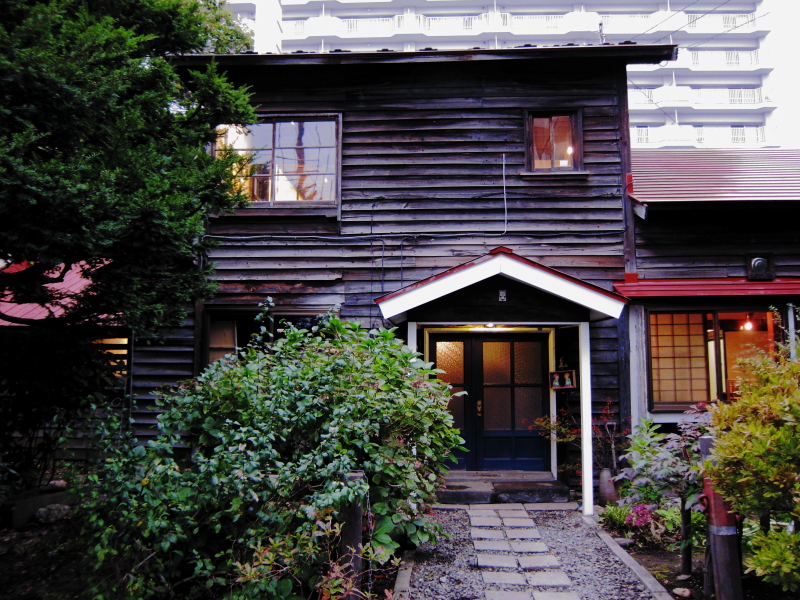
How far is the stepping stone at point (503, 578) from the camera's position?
457 centimetres

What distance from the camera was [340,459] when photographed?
11.4 ft

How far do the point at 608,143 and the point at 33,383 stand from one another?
322 inches

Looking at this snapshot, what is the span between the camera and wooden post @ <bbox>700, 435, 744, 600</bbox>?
11.8 feet

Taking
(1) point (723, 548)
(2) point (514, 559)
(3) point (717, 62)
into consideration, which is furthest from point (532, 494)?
(3) point (717, 62)

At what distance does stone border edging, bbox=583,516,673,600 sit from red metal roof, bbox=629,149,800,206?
177 inches

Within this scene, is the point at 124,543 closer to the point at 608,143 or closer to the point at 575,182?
the point at 575,182

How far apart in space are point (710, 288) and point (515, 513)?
4.23 m

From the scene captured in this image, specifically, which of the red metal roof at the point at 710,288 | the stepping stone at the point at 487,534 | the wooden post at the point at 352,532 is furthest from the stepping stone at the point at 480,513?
the red metal roof at the point at 710,288

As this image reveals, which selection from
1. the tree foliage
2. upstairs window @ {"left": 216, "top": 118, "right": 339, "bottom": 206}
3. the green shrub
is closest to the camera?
the tree foliage

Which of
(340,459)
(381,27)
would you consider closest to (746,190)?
(340,459)

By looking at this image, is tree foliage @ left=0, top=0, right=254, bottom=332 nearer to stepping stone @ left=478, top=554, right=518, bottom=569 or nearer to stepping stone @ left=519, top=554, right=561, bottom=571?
stepping stone @ left=478, top=554, right=518, bottom=569

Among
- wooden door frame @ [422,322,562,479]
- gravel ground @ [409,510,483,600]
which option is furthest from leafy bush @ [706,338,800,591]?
wooden door frame @ [422,322,562,479]

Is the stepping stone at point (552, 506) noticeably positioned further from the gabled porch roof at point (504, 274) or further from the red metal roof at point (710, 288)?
the red metal roof at point (710, 288)

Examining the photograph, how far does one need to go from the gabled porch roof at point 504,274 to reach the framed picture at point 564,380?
1112 millimetres
